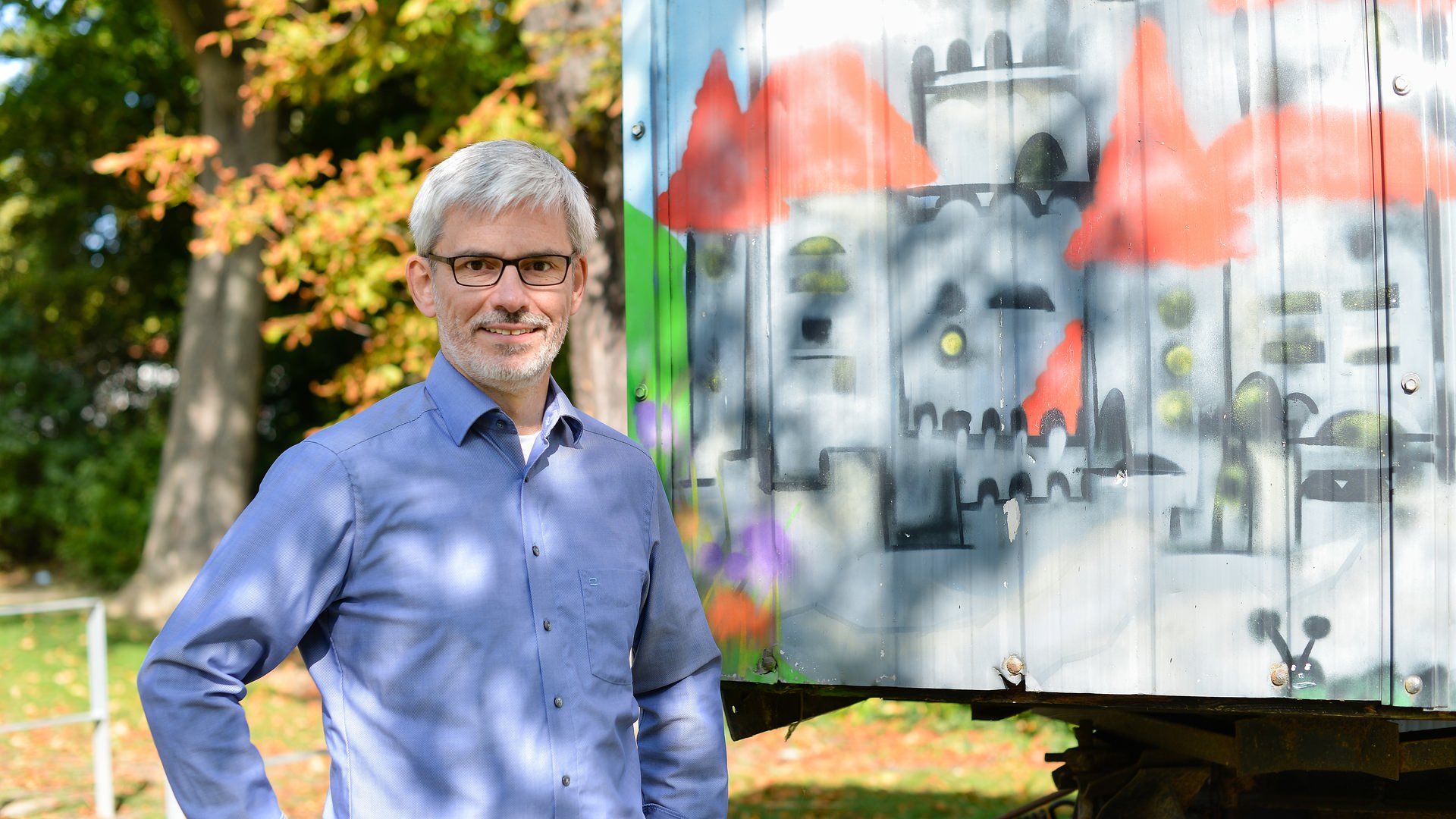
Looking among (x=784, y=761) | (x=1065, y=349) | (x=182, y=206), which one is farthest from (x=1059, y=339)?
(x=182, y=206)

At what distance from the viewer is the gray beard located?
2443mm

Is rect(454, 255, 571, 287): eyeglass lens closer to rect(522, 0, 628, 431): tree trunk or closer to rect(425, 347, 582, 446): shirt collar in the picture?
rect(425, 347, 582, 446): shirt collar

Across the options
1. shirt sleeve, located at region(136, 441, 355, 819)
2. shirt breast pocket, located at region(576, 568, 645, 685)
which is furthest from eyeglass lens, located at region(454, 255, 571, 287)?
shirt breast pocket, located at region(576, 568, 645, 685)

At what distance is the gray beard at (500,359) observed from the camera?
2443 millimetres

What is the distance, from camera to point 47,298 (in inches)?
805

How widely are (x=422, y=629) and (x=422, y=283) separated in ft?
2.13

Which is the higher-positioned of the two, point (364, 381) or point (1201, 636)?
point (364, 381)

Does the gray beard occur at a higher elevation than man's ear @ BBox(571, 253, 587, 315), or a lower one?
lower

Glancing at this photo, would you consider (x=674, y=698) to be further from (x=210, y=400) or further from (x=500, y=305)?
(x=210, y=400)

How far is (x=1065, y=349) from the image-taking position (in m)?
3.04

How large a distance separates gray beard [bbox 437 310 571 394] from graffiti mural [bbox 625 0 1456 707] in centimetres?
91

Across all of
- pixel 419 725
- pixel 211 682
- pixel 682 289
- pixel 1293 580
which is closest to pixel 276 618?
pixel 211 682

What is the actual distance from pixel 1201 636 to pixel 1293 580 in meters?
0.23

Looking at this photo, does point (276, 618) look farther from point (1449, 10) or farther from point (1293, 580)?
point (1449, 10)
